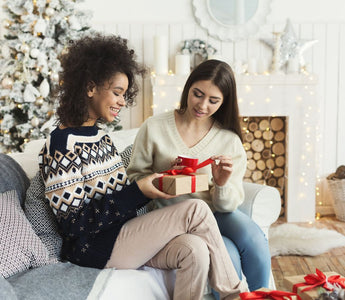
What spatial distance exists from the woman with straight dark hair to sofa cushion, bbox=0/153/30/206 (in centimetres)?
47

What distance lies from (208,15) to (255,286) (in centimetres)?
271

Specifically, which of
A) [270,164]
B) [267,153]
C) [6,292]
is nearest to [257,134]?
[267,153]

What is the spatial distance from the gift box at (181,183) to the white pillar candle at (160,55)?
2255mm

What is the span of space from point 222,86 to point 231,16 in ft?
7.21

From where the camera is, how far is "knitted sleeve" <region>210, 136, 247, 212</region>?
1962mm

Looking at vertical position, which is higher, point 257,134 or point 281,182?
point 257,134

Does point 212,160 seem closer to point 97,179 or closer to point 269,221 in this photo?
point 97,179

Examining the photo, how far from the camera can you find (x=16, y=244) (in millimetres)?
1619

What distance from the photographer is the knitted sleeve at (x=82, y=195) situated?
1.60 meters

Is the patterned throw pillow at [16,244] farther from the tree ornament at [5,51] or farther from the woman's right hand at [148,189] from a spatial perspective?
the tree ornament at [5,51]

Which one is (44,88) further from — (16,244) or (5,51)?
(16,244)

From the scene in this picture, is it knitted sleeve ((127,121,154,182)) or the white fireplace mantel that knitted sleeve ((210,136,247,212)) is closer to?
knitted sleeve ((127,121,154,182))

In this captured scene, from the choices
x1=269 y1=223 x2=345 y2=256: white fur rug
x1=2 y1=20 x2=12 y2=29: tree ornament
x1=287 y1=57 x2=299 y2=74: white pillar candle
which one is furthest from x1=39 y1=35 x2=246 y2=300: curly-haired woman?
x1=287 y1=57 x2=299 y2=74: white pillar candle

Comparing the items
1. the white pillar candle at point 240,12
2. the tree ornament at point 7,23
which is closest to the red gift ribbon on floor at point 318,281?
the white pillar candle at point 240,12
